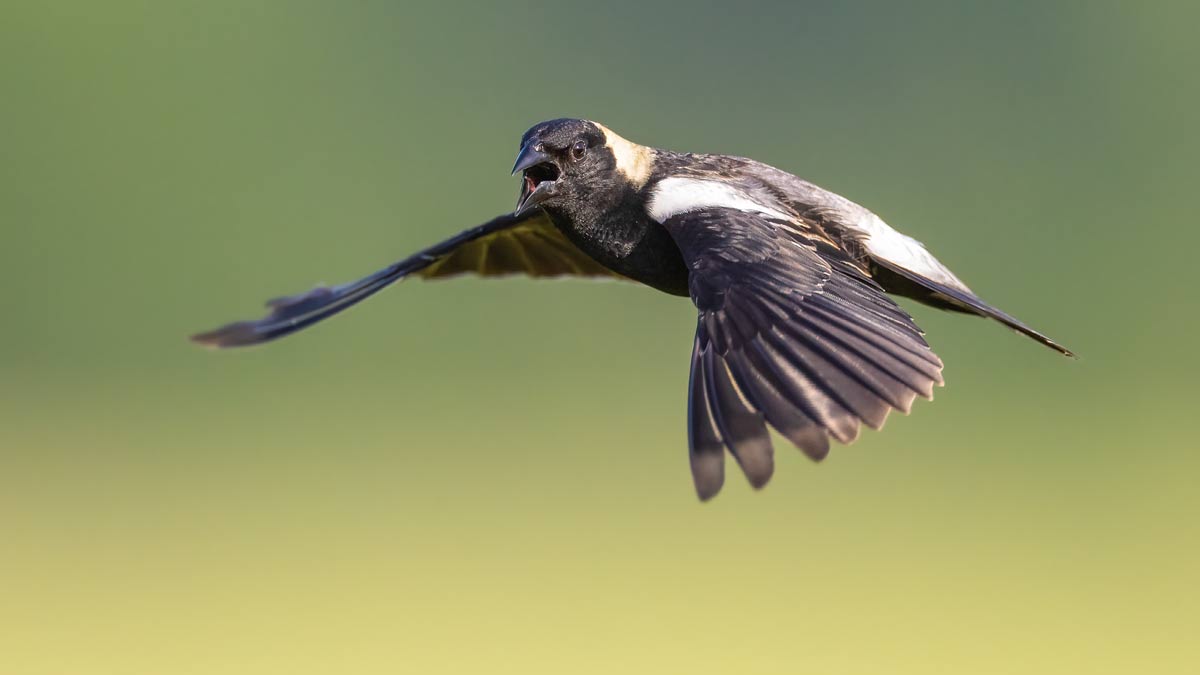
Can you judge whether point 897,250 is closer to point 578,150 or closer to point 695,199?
point 695,199

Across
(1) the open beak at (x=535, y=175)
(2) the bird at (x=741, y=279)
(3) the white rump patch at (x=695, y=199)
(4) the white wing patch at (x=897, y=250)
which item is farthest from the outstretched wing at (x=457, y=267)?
(4) the white wing patch at (x=897, y=250)

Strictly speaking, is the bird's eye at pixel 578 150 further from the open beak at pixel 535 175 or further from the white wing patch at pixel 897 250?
the white wing patch at pixel 897 250

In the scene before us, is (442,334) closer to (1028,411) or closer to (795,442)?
(1028,411)

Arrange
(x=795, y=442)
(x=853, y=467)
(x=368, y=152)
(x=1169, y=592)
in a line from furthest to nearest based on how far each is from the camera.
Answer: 1. (x=368, y=152)
2. (x=853, y=467)
3. (x=1169, y=592)
4. (x=795, y=442)

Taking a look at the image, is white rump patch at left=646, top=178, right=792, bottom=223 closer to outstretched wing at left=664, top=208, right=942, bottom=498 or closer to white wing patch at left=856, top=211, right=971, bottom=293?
outstretched wing at left=664, top=208, right=942, bottom=498

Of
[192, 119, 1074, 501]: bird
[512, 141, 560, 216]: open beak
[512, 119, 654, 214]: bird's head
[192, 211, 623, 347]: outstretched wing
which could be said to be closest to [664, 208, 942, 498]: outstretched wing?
[192, 119, 1074, 501]: bird

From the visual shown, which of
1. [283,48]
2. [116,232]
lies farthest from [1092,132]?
[116,232]
